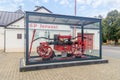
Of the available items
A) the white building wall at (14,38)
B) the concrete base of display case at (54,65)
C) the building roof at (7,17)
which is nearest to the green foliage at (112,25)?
the building roof at (7,17)

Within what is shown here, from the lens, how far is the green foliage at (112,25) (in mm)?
33656

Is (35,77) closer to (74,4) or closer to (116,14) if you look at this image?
(74,4)

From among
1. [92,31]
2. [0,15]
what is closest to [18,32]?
[0,15]

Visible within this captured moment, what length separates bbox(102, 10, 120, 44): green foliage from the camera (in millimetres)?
33656

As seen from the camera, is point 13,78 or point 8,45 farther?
point 8,45

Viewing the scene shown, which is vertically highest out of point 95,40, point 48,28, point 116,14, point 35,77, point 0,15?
point 116,14

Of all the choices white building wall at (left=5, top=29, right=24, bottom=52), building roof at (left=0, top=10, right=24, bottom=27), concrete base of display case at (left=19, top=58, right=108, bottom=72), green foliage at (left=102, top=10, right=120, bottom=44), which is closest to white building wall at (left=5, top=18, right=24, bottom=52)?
white building wall at (left=5, top=29, right=24, bottom=52)

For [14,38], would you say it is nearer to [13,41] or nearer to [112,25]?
[13,41]

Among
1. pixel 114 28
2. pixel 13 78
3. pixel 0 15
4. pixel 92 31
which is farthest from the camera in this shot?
pixel 114 28

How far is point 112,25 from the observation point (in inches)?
1339

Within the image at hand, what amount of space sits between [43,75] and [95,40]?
14579mm

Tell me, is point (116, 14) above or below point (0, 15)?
above

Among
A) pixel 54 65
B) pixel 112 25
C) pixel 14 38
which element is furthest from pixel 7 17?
pixel 112 25

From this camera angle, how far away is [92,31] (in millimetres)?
19656
